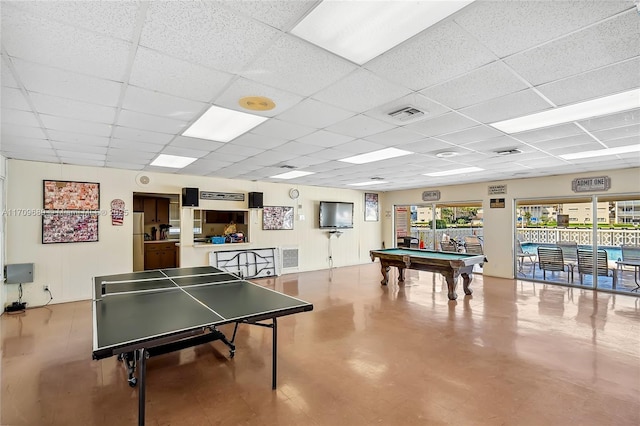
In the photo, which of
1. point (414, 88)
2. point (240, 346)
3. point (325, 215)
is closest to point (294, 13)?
point (414, 88)

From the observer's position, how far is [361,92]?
2.62 m

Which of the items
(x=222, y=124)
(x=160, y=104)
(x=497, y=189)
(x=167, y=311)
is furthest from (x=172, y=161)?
(x=497, y=189)

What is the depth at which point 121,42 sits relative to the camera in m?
1.86

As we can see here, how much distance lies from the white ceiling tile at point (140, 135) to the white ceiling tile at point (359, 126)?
7.04 feet

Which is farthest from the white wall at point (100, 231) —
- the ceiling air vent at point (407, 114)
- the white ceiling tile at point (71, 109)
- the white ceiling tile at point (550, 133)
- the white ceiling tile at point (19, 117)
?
the white ceiling tile at point (550, 133)

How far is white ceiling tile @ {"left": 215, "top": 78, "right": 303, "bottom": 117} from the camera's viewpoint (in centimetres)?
248

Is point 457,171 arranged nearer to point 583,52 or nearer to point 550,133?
point 550,133

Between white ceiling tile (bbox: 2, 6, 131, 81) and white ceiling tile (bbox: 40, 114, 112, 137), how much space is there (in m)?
1.41

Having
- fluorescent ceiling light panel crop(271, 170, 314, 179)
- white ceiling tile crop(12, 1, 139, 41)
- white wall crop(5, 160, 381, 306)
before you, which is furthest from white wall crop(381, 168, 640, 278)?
white ceiling tile crop(12, 1, 139, 41)

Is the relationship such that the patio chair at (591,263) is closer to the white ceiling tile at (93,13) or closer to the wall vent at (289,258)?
the wall vent at (289,258)

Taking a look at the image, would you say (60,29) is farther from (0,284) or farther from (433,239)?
(433,239)

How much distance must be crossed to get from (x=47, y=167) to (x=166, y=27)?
18.7 ft

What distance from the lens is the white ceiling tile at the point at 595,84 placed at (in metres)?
2.20

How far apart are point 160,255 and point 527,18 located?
29.4 feet
